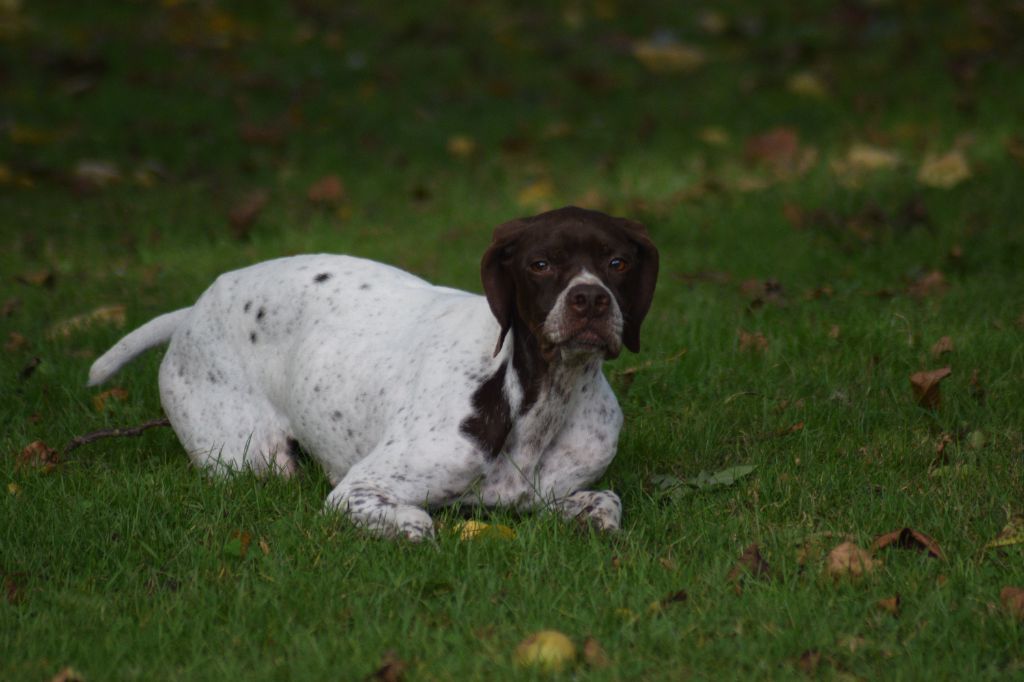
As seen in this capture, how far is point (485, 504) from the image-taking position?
15.9ft

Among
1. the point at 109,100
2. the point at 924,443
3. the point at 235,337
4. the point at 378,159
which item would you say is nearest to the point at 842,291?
the point at 924,443

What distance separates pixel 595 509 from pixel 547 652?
3.66 ft

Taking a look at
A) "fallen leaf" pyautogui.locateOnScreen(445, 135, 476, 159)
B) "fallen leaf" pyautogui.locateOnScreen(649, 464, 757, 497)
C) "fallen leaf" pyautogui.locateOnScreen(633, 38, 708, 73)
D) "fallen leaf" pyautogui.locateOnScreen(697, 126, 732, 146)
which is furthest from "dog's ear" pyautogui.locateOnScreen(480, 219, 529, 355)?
"fallen leaf" pyautogui.locateOnScreen(633, 38, 708, 73)

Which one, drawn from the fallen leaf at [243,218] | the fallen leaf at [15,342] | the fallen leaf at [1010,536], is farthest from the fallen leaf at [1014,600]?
the fallen leaf at [243,218]

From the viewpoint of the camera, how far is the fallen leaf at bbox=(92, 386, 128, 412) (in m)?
5.93

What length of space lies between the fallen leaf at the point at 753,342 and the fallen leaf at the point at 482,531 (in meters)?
2.14

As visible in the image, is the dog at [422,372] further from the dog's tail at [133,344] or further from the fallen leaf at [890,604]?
the fallen leaf at [890,604]

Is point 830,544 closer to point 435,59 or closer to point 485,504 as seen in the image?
point 485,504

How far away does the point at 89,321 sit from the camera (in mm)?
6938

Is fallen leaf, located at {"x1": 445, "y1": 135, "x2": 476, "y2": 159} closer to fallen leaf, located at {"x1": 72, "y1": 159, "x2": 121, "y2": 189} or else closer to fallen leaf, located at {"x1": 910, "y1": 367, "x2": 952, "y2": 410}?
fallen leaf, located at {"x1": 72, "y1": 159, "x2": 121, "y2": 189}

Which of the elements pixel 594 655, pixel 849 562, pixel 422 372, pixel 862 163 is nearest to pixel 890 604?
pixel 849 562

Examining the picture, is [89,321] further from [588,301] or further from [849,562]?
[849,562]

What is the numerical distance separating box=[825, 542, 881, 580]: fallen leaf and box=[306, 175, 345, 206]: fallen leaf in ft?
18.9

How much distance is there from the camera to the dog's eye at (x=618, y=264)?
15.3 feet
